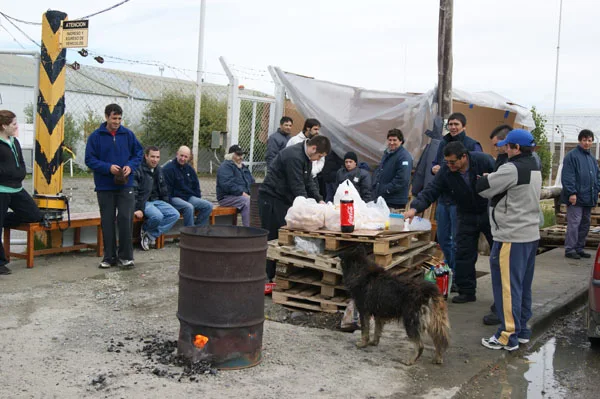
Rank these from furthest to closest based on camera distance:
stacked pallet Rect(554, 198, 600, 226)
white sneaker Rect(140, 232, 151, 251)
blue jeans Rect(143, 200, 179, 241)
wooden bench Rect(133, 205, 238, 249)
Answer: stacked pallet Rect(554, 198, 600, 226) → wooden bench Rect(133, 205, 238, 249) → white sneaker Rect(140, 232, 151, 251) → blue jeans Rect(143, 200, 179, 241)

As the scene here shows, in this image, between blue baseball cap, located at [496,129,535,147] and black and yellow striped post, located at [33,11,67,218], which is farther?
black and yellow striped post, located at [33,11,67,218]

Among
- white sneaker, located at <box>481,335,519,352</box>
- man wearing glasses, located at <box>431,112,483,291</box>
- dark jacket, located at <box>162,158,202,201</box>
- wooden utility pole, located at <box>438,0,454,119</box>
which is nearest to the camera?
white sneaker, located at <box>481,335,519,352</box>

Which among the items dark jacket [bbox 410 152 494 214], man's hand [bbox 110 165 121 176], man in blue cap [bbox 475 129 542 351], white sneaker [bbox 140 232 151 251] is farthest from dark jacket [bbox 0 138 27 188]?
man in blue cap [bbox 475 129 542 351]

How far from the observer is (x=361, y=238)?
255 inches

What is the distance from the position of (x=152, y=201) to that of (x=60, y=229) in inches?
61.5

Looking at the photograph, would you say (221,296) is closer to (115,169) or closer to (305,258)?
(305,258)

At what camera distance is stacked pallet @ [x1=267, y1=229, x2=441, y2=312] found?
21.1 feet

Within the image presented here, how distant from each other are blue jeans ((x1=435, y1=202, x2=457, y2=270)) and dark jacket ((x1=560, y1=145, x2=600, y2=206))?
11.5 ft

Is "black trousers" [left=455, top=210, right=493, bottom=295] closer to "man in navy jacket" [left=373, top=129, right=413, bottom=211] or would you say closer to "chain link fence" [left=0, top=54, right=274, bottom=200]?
"man in navy jacket" [left=373, top=129, right=413, bottom=211]

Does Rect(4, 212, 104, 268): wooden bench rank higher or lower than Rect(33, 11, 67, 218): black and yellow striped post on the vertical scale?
lower

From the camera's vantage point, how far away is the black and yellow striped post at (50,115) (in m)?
8.46

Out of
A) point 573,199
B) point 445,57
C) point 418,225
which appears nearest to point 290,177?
point 418,225

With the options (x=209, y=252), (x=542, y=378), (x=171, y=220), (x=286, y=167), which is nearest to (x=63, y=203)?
(x=171, y=220)

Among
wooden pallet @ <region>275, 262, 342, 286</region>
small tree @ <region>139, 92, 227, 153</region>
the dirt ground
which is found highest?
small tree @ <region>139, 92, 227, 153</region>
